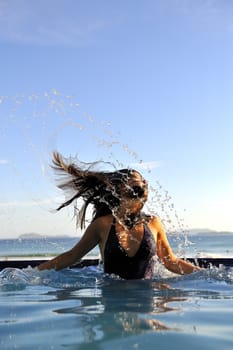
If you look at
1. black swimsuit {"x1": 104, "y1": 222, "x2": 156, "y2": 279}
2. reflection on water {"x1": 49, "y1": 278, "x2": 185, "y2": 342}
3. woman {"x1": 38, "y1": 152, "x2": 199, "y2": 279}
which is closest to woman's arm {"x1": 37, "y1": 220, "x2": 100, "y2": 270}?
A: woman {"x1": 38, "y1": 152, "x2": 199, "y2": 279}

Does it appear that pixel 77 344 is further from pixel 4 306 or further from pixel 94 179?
pixel 94 179

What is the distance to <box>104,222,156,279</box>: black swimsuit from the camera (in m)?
4.57

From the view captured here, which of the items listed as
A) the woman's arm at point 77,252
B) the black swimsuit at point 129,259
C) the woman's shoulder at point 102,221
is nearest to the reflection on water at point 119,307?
the black swimsuit at point 129,259

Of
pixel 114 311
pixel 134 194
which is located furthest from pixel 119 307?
pixel 134 194

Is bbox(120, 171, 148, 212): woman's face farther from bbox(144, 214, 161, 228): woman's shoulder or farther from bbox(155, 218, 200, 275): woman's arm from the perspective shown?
bbox(155, 218, 200, 275): woman's arm

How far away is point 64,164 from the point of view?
18.5 feet

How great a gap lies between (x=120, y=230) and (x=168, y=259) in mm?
693

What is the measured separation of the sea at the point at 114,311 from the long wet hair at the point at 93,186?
2.33 feet

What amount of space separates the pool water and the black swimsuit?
0.10m

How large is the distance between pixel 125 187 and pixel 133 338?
2.81 meters

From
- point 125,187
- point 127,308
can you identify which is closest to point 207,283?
point 125,187

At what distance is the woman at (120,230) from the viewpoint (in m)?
4.59

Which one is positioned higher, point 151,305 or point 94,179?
point 94,179

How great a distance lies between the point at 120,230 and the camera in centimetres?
460
